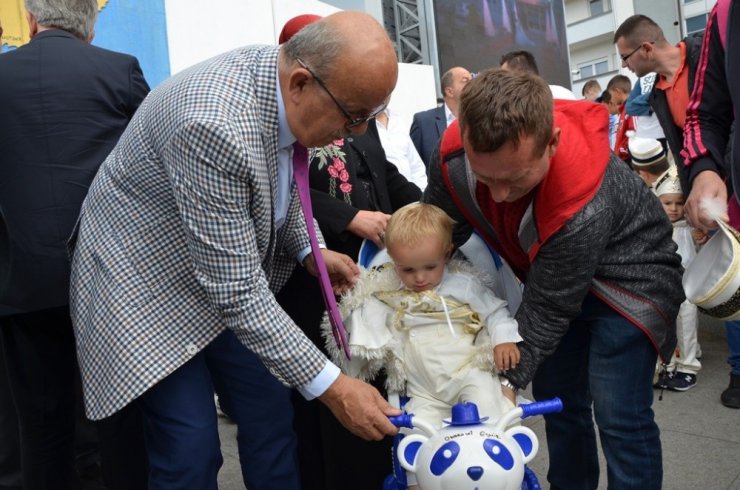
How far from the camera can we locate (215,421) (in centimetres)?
175

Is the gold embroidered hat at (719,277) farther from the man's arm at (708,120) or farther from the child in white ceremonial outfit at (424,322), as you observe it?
the child in white ceremonial outfit at (424,322)

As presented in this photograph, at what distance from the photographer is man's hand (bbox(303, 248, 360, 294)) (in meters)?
2.11

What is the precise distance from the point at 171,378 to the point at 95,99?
3.07ft

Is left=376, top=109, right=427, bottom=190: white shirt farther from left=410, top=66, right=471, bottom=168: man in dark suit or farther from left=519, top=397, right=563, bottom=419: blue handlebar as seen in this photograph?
left=519, top=397, right=563, bottom=419: blue handlebar

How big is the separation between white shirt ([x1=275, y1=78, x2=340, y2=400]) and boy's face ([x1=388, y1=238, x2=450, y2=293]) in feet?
1.25

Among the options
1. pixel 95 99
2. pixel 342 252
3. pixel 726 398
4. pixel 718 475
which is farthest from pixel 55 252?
pixel 726 398

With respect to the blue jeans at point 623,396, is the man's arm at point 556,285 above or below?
above

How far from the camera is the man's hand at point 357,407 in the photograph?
5.08 ft

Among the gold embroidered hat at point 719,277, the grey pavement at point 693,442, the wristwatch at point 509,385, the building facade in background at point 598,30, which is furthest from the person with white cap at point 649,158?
the building facade in background at point 598,30

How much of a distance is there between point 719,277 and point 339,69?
115 cm

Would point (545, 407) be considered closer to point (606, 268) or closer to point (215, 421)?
point (606, 268)

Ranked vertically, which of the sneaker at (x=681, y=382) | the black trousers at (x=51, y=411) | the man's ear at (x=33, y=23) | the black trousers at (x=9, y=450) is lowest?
the sneaker at (x=681, y=382)

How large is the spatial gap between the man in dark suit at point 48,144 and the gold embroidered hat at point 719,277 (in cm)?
181

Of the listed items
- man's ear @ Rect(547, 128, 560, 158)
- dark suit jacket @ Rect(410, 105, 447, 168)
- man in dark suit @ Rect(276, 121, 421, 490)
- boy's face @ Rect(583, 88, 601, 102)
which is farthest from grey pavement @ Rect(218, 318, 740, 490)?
boy's face @ Rect(583, 88, 601, 102)
